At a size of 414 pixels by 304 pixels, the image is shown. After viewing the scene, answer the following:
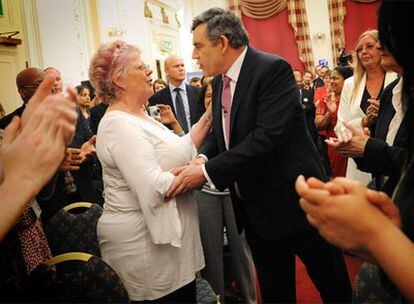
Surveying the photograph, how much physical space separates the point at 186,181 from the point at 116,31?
4.99 meters

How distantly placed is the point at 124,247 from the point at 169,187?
33cm

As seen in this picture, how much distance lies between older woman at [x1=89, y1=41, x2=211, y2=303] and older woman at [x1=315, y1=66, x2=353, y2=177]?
232 centimetres

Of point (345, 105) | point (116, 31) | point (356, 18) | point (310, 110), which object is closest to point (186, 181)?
point (345, 105)

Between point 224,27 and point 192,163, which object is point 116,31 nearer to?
point 224,27

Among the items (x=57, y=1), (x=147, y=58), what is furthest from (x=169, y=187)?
(x=147, y=58)

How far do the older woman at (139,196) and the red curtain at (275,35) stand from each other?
8270mm

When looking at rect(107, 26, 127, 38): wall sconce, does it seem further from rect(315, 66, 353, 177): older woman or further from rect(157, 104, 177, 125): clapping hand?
rect(157, 104, 177, 125): clapping hand

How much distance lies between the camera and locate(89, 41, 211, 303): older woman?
149cm

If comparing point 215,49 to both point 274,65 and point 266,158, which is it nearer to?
point 274,65

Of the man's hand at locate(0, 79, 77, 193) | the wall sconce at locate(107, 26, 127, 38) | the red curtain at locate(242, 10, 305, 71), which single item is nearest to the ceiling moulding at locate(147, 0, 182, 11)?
the wall sconce at locate(107, 26, 127, 38)

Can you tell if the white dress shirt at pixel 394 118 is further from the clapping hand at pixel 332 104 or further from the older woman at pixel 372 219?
the clapping hand at pixel 332 104

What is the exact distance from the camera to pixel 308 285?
2814mm

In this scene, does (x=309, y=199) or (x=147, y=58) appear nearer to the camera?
(x=309, y=199)

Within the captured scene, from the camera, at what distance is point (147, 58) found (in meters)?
6.67
